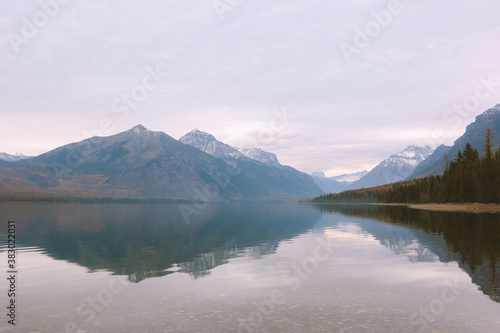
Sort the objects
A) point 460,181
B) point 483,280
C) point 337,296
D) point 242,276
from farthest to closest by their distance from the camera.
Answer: point 460,181
point 242,276
point 483,280
point 337,296

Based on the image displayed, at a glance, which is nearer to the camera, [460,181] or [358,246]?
[358,246]

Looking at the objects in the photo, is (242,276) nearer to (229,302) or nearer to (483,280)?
(229,302)

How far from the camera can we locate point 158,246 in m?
55.2

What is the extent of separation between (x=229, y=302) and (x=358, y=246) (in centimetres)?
3265

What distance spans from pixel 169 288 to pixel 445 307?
18.5 m

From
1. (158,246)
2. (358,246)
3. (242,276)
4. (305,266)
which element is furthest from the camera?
(158,246)

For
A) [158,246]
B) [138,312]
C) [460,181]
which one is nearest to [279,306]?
[138,312]

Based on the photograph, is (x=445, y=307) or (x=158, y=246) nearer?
(x=445, y=307)

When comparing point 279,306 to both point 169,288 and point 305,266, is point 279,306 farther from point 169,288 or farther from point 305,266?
point 305,266

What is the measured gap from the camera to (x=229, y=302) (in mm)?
23297

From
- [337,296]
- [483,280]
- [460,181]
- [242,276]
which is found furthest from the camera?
[460,181]

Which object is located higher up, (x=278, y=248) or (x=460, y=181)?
(x=460, y=181)

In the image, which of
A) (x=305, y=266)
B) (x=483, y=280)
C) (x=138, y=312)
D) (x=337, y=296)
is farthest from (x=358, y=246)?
(x=138, y=312)

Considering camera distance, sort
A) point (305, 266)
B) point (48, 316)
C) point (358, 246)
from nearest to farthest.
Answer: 1. point (48, 316)
2. point (305, 266)
3. point (358, 246)
